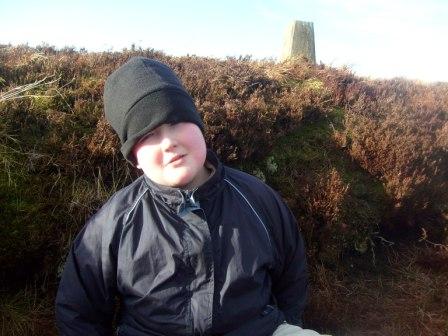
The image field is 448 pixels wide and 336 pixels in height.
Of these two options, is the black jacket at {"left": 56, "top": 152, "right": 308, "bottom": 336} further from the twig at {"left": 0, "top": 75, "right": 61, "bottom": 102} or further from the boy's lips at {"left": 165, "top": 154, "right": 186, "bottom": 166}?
the twig at {"left": 0, "top": 75, "right": 61, "bottom": 102}

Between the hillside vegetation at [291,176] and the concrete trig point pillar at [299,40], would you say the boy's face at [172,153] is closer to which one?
the hillside vegetation at [291,176]

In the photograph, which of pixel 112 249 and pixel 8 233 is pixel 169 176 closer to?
pixel 112 249

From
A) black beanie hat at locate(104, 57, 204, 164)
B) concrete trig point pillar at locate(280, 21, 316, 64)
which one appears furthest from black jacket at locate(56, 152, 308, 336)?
concrete trig point pillar at locate(280, 21, 316, 64)

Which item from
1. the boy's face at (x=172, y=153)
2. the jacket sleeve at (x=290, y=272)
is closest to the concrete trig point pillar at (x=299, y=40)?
the jacket sleeve at (x=290, y=272)

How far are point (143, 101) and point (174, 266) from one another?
3.19ft

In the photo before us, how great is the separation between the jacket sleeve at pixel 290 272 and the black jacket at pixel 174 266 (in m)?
0.18

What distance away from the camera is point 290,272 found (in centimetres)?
302

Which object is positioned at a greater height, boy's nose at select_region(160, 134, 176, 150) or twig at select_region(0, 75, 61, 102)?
boy's nose at select_region(160, 134, 176, 150)

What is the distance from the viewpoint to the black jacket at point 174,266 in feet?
8.16

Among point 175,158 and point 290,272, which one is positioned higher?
point 175,158

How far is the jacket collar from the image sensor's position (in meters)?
2.51

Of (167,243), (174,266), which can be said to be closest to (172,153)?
(167,243)

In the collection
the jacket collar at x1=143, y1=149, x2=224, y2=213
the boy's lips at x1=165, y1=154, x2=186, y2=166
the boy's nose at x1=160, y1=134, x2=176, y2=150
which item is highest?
the boy's nose at x1=160, y1=134, x2=176, y2=150

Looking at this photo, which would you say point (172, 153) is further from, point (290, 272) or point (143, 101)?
point (290, 272)
